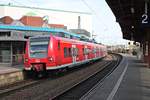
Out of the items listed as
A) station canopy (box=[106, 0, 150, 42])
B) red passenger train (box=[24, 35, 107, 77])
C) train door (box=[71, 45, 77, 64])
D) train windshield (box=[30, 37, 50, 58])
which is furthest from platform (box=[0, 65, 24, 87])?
station canopy (box=[106, 0, 150, 42])

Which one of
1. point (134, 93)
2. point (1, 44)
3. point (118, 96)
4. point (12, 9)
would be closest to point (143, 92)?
point (134, 93)

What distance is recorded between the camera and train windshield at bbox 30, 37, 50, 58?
22.4 metres

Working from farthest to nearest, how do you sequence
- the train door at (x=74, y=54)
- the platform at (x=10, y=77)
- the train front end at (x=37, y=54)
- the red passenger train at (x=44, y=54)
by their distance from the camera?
the train door at (x=74, y=54)
the train front end at (x=37, y=54)
the red passenger train at (x=44, y=54)
the platform at (x=10, y=77)

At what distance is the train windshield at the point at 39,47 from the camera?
2244cm

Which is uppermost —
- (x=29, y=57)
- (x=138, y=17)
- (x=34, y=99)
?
(x=138, y=17)

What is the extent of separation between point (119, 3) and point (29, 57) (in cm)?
687

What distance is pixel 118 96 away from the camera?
14000 millimetres

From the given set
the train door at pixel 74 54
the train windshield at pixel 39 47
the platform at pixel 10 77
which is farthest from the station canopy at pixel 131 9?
the platform at pixel 10 77

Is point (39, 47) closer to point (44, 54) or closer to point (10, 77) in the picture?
point (44, 54)

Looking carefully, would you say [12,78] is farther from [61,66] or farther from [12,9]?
[12,9]

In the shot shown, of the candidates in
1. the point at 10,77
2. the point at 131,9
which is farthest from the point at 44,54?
the point at 131,9

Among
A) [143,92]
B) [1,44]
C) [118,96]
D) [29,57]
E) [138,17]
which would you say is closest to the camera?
[118,96]

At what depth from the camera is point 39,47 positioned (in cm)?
2262

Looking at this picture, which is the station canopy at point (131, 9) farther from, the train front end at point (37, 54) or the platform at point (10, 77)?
the platform at point (10, 77)
